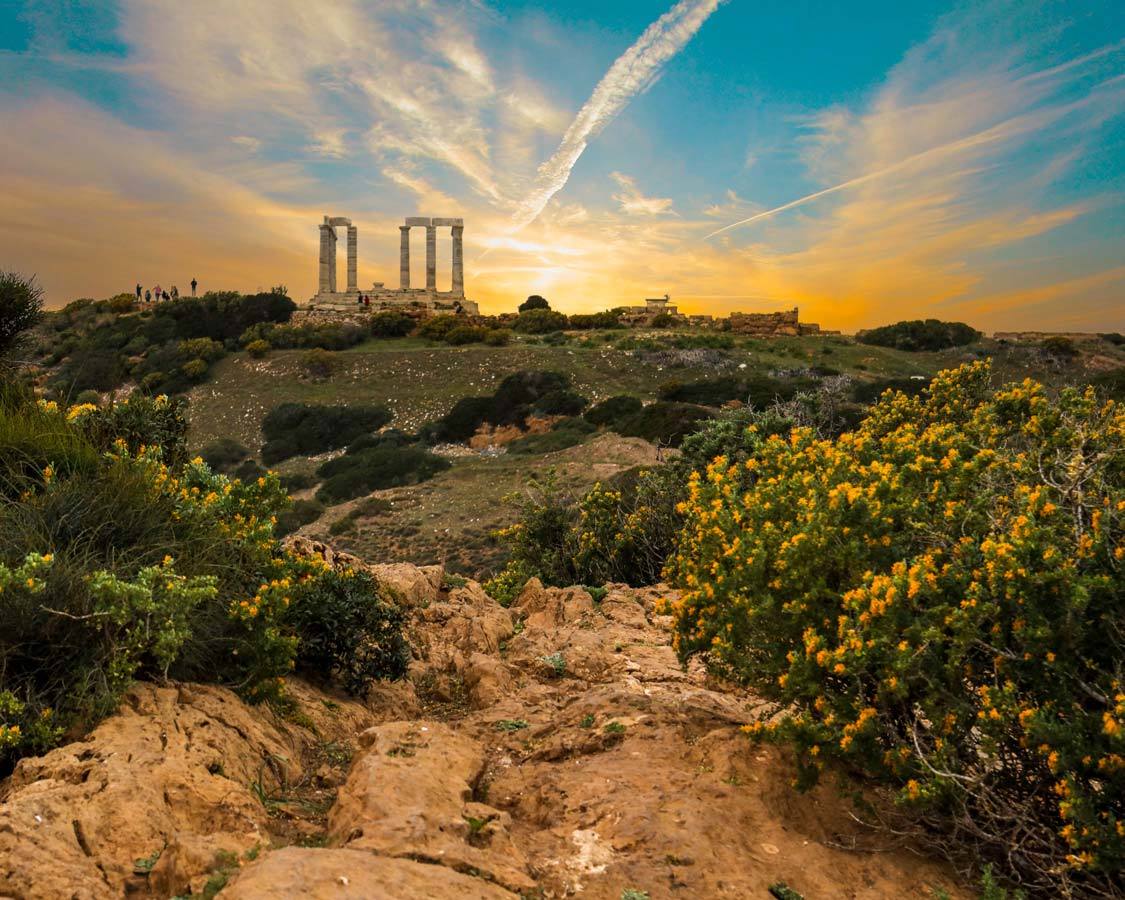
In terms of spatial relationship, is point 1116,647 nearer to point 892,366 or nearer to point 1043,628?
point 1043,628

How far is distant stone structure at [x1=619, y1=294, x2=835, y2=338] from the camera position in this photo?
62.6 metres

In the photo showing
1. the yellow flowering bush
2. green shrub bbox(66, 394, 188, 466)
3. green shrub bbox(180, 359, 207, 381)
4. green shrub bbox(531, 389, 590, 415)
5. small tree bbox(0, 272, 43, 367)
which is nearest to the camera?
the yellow flowering bush

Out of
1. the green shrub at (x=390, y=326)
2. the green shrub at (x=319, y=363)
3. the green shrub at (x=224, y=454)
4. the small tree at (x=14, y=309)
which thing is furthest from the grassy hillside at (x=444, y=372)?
the small tree at (x=14, y=309)

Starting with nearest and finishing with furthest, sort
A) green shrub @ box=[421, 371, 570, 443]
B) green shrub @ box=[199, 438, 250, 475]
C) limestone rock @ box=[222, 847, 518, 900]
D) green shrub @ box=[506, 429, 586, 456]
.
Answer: limestone rock @ box=[222, 847, 518, 900] → green shrub @ box=[506, 429, 586, 456] → green shrub @ box=[199, 438, 250, 475] → green shrub @ box=[421, 371, 570, 443]

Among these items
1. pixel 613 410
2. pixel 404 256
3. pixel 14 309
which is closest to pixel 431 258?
pixel 404 256

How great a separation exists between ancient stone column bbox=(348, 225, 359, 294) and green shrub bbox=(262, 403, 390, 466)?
31431mm

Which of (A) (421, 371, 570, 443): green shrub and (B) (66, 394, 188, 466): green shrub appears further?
(A) (421, 371, 570, 443): green shrub

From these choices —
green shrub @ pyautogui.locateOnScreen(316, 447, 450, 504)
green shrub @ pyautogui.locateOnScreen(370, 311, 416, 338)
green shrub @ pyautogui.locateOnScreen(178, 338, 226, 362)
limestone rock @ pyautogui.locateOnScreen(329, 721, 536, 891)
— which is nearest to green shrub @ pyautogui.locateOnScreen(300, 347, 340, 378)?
green shrub @ pyautogui.locateOnScreen(370, 311, 416, 338)

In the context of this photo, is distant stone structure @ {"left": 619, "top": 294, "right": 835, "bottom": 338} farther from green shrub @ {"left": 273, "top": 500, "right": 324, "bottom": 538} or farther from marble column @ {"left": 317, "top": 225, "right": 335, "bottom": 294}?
green shrub @ {"left": 273, "top": 500, "right": 324, "bottom": 538}

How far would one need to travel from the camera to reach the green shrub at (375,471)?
3147cm

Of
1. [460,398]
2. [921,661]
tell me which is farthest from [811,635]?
[460,398]

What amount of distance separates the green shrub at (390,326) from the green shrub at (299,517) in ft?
100

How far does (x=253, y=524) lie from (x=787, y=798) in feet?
14.6

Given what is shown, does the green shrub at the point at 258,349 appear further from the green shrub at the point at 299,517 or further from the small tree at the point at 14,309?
the small tree at the point at 14,309
